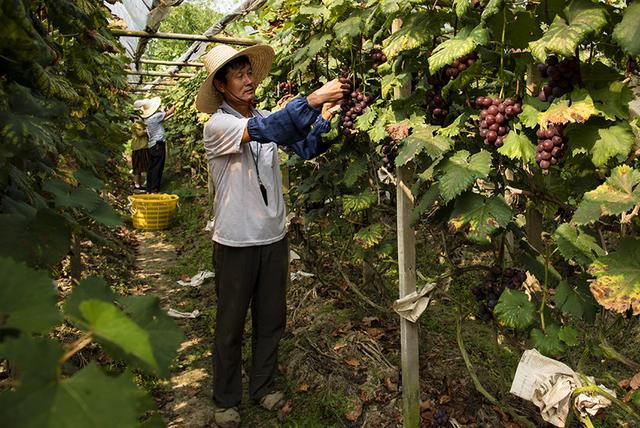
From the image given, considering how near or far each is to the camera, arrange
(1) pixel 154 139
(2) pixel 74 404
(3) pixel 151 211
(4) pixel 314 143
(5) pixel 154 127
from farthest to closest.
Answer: (5) pixel 154 127
(1) pixel 154 139
(3) pixel 151 211
(4) pixel 314 143
(2) pixel 74 404

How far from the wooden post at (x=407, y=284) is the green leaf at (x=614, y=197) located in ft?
3.64

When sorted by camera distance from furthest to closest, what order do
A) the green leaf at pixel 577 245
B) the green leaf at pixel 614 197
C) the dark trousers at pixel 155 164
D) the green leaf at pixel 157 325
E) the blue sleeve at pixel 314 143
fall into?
the dark trousers at pixel 155 164 → the blue sleeve at pixel 314 143 → the green leaf at pixel 577 245 → the green leaf at pixel 614 197 → the green leaf at pixel 157 325

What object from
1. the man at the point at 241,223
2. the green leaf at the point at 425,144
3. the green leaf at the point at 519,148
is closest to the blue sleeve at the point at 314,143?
the man at the point at 241,223

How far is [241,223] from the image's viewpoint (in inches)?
128

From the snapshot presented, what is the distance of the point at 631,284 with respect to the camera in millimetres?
1552

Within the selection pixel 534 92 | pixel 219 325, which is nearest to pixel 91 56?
pixel 219 325

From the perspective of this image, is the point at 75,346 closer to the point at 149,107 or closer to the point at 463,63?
the point at 463,63

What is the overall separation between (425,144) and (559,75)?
541 millimetres

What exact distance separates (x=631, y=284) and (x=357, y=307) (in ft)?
9.58

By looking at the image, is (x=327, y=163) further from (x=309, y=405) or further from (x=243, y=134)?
(x=309, y=405)

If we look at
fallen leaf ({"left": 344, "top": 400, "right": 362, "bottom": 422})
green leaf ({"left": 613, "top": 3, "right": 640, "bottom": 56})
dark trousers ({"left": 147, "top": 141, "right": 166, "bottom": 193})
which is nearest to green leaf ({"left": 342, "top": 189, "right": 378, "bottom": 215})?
fallen leaf ({"left": 344, "top": 400, "right": 362, "bottom": 422})

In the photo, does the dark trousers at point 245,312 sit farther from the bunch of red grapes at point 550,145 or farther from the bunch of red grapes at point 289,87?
the bunch of red grapes at point 550,145

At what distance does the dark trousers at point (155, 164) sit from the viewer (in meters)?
11.6

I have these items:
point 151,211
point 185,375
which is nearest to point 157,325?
point 185,375
